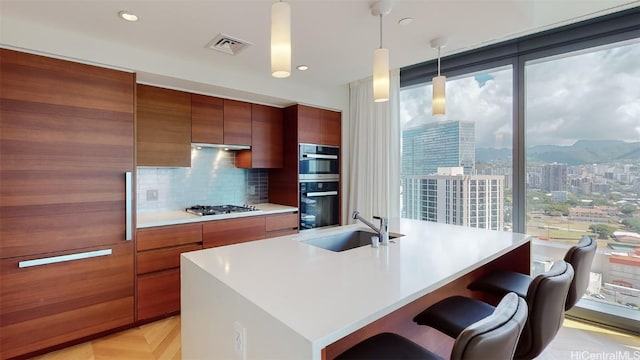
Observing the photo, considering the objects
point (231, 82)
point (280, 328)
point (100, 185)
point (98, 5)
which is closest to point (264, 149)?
point (231, 82)

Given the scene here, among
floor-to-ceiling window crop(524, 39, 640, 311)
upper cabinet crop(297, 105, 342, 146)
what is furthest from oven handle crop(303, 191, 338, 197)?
floor-to-ceiling window crop(524, 39, 640, 311)

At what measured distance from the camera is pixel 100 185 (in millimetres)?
2369

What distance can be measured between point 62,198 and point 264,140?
78.3 inches

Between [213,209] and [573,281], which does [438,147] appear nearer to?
[573,281]

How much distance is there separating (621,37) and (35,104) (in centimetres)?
455

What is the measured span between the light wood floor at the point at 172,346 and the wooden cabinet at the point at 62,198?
0.38 feet

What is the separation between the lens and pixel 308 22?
213cm

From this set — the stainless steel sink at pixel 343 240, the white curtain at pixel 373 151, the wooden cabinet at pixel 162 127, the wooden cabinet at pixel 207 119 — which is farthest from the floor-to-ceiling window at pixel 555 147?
the wooden cabinet at pixel 162 127

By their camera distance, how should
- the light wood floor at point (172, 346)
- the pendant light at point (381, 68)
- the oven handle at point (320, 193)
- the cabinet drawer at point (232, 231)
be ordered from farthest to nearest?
the oven handle at point (320, 193), the cabinet drawer at point (232, 231), the light wood floor at point (172, 346), the pendant light at point (381, 68)

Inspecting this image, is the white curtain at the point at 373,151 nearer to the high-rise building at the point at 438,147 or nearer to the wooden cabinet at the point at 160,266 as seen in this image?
the high-rise building at the point at 438,147

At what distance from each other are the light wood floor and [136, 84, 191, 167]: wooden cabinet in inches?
58.5

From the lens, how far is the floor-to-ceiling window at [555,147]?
8.20 ft

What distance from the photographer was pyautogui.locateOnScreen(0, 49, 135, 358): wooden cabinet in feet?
6.71

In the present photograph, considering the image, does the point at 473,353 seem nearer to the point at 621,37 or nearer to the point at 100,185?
the point at 100,185
